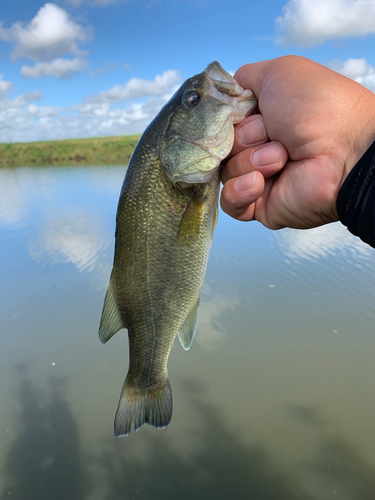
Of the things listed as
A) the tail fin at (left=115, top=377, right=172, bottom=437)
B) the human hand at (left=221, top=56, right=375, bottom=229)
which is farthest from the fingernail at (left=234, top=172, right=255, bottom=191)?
the tail fin at (left=115, top=377, right=172, bottom=437)

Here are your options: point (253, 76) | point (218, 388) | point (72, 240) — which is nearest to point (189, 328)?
point (253, 76)

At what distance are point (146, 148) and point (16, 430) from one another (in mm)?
4021

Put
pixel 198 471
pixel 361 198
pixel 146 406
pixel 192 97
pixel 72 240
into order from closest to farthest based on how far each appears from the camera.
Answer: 1. pixel 361 198
2. pixel 192 97
3. pixel 146 406
4. pixel 198 471
5. pixel 72 240

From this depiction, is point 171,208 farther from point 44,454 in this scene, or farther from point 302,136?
point 44,454

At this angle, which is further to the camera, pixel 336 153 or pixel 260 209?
pixel 260 209

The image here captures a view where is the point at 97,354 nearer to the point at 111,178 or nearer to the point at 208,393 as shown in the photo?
the point at 208,393

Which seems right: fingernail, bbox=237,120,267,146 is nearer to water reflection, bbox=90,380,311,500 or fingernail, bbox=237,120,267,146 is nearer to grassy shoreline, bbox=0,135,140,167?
water reflection, bbox=90,380,311,500

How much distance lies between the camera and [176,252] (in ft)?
6.84

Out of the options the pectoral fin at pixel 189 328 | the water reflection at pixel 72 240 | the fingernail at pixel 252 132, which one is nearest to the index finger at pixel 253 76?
the fingernail at pixel 252 132

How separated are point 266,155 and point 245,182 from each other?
205 millimetres

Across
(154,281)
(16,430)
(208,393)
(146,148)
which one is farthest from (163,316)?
(16,430)

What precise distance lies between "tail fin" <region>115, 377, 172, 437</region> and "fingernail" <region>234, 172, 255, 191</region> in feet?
4.66

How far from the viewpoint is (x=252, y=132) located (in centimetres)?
213

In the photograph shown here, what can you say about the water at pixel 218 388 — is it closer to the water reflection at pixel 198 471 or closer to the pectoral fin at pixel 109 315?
the water reflection at pixel 198 471
